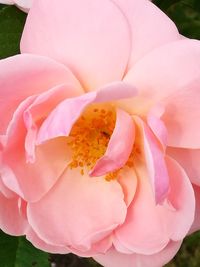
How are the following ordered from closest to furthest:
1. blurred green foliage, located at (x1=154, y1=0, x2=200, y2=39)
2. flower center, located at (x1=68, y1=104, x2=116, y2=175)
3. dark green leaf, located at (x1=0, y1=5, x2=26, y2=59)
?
1. flower center, located at (x1=68, y1=104, x2=116, y2=175)
2. dark green leaf, located at (x1=0, y1=5, x2=26, y2=59)
3. blurred green foliage, located at (x1=154, y1=0, x2=200, y2=39)

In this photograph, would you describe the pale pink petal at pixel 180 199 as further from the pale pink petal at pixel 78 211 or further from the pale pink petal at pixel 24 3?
the pale pink petal at pixel 24 3

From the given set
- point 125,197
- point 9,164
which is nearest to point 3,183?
point 9,164

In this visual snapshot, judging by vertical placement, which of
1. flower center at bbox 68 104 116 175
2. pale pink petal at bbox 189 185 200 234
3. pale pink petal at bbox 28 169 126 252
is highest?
flower center at bbox 68 104 116 175

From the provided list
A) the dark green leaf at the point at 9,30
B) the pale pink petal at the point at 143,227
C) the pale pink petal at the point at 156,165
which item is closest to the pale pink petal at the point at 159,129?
the pale pink petal at the point at 156,165

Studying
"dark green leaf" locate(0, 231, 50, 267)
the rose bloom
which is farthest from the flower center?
Answer: "dark green leaf" locate(0, 231, 50, 267)

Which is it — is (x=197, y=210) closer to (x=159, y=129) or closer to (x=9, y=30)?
(x=159, y=129)

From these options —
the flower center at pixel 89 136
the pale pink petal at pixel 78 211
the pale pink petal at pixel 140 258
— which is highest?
the flower center at pixel 89 136

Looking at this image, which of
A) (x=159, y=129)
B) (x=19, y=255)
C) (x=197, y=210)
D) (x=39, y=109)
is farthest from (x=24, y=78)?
(x=19, y=255)

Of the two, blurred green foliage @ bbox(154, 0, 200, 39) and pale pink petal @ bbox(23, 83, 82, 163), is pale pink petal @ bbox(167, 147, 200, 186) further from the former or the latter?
blurred green foliage @ bbox(154, 0, 200, 39)
